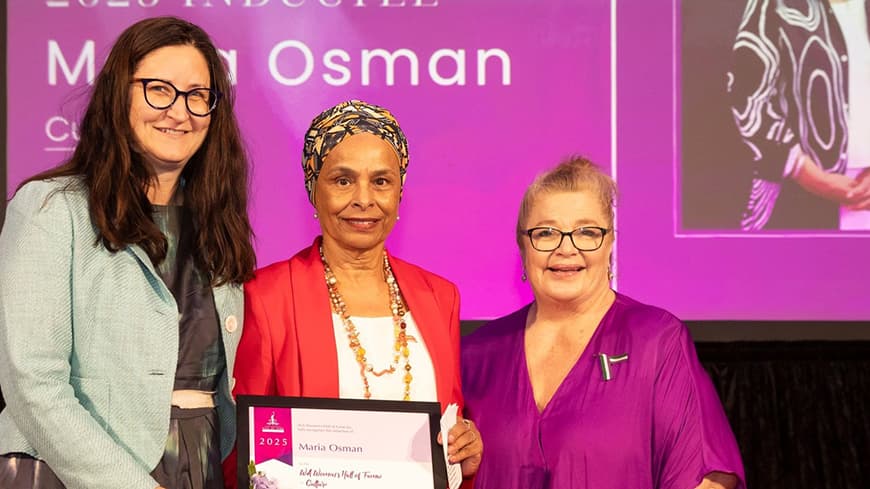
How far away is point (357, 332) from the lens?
102 inches

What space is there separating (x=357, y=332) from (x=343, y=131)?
18.9 inches

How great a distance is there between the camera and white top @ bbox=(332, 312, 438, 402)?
2.54 m

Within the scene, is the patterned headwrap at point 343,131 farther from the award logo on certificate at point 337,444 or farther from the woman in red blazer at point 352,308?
the award logo on certificate at point 337,444

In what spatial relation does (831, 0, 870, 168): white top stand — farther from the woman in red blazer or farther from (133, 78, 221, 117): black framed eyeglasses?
(133, 78, 221, 117): black framed eyeglasses

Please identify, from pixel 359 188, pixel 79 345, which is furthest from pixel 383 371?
pixel 79 345

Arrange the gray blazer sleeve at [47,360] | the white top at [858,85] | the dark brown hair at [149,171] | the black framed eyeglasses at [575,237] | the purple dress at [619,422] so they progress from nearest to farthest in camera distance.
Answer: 1. the gray blazer sleeve at [47,360]
2. the dark brown hair at [149,171]
3. the purple dress at [619,422]
4. the black framed eyeglasses at [575,237]
5. the white top at [858,85]

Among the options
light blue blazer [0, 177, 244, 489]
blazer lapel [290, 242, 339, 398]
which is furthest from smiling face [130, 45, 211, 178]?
blazer lapel [290, 242, 339, 398]

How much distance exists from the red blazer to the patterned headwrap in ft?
0.73

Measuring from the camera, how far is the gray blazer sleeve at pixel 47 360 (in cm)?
211

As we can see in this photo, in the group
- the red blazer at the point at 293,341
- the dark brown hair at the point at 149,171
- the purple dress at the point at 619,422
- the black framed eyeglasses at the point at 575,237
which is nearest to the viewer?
the dark brown hair at the point at 149,171

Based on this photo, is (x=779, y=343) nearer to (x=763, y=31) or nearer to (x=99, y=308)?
(x=763, y=31)

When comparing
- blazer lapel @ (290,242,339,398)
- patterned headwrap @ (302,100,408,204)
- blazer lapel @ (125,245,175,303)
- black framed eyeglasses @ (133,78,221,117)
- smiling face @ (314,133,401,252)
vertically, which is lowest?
blazer lapel @ (290,242,339,398)

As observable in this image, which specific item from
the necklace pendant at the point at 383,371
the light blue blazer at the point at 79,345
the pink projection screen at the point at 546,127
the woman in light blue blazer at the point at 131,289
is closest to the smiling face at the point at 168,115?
the woman in light blue blazer at the point at 131,289

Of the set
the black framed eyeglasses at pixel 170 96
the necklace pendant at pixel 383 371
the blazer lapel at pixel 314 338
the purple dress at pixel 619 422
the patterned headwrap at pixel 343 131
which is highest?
the black framed eyeglasses at pixel 170 96
